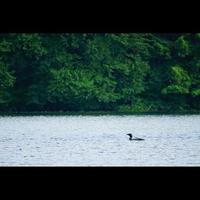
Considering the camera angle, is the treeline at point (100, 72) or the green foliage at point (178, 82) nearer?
the treeline at point (100, 72)

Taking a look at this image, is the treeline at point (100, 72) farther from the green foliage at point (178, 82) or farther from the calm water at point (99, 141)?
the calm water at point (99, 141)

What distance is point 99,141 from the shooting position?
955 inches

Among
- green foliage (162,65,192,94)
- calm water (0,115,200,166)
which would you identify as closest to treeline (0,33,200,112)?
green foliage (162,65,192,94)

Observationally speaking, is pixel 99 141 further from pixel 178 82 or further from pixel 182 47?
pixel 182 47

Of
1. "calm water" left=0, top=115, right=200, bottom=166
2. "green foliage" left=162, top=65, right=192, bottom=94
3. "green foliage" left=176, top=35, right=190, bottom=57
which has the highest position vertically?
"green foliage" left=176, top=35, right=190, bottom=57

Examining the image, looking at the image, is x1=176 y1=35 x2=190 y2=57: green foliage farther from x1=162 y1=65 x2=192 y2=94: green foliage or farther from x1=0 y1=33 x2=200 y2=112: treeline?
x1=162 y1=65 x2=192 y2=94: green foliage

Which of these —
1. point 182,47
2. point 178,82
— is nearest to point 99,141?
point 178,82

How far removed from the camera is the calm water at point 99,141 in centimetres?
1818

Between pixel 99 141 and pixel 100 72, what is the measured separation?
15.9m

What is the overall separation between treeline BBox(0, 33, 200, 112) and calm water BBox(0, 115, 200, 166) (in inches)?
95.6

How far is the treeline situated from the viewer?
38.3m

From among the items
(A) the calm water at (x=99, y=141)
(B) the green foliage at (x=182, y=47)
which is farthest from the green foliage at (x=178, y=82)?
(A) the calm water at (x=99, y=141)

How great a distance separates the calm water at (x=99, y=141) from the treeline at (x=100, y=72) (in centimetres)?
243
